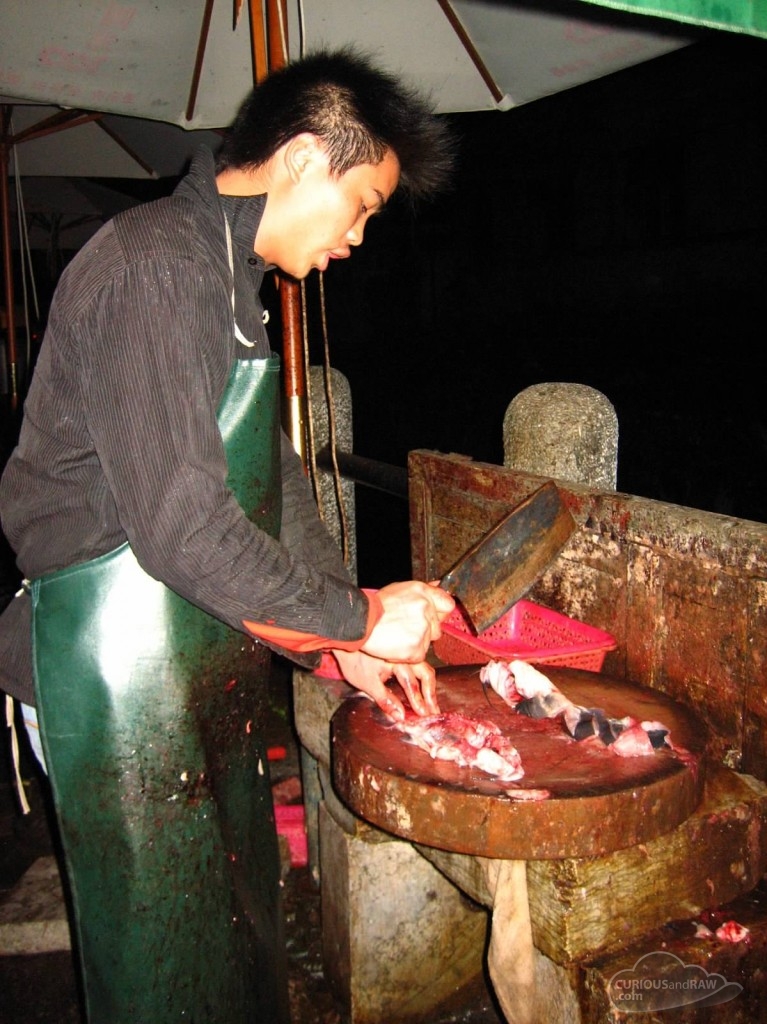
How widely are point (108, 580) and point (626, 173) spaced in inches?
861

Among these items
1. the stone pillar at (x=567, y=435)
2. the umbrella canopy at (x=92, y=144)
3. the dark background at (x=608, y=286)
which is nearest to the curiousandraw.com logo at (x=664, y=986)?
the stone pillar at (x=567, y=435)

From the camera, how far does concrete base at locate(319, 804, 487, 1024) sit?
116 inches

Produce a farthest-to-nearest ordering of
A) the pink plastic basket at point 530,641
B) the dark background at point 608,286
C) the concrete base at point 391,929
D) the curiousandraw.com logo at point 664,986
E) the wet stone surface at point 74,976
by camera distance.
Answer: the dark background at point 608,286 → the wet stone surface at point 74,976 → the concrete base at point 391,929 → the pink plastic basket at point 530,641 → the curiousandraw.com logo at point 664,986

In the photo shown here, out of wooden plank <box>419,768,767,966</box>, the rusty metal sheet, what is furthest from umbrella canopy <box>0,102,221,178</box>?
wooden plank <box>419,768,767,966</box>

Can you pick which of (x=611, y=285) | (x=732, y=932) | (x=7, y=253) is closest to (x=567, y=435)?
(x=732, y=932)

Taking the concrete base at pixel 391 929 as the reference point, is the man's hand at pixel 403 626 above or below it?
above

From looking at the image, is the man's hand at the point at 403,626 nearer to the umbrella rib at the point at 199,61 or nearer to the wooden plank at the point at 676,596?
the wooden plank at the point at 676,596

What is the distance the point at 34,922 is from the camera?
3533 millimetres

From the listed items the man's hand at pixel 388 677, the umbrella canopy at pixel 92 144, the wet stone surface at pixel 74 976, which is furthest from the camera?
the umbrella canopy at pixel 92 144

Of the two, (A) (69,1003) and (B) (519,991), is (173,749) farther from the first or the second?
(A) (69,1003)

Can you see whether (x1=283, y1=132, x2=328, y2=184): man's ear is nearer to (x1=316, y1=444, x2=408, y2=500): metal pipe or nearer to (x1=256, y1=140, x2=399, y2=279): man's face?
(x1=256, y1=140, x2=399, y2=279): man's face

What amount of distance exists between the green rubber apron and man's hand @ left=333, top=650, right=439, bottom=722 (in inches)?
17.9

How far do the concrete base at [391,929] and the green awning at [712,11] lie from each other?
2555 millimetres

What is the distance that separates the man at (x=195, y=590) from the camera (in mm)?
1698
